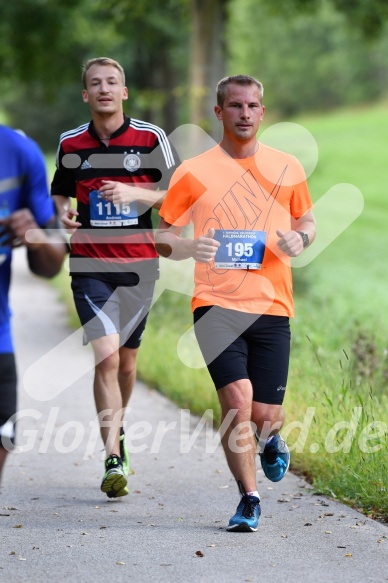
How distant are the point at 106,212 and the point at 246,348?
1.25 meters

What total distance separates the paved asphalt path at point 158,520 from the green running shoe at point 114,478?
10 centimetres

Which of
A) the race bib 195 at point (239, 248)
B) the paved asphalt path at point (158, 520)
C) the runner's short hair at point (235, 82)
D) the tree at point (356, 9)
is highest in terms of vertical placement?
the tree at point (356, 9)

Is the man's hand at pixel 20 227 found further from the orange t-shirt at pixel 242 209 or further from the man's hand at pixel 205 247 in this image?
the orange t-shirt at pixel 242 209

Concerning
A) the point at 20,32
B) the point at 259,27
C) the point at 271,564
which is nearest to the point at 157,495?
the point at 271,564

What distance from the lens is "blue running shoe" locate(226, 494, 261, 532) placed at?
19.2 ft

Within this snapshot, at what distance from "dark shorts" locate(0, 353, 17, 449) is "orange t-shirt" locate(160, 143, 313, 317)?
5.10 feet

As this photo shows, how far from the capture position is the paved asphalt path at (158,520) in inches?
203

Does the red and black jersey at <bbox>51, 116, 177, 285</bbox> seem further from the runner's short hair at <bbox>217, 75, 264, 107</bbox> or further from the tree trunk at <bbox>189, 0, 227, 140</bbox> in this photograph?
the tree trunk at <bbox>189, 0, 227, 140</bbox>

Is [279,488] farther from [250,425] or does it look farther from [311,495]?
[250,425]

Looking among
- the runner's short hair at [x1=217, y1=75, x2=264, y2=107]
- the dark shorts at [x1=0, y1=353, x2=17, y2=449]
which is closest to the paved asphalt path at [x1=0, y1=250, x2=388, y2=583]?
the dark shorts at [x1=0, y1=353, x2=17, y2=449]

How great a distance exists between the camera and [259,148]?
20.3 ft

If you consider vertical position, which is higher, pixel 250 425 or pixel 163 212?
pixel 163 212

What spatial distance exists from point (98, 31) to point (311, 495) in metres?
25.1

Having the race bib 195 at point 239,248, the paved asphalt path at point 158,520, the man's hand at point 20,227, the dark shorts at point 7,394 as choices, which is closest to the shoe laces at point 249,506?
the paved asphalt path at point 158,520
